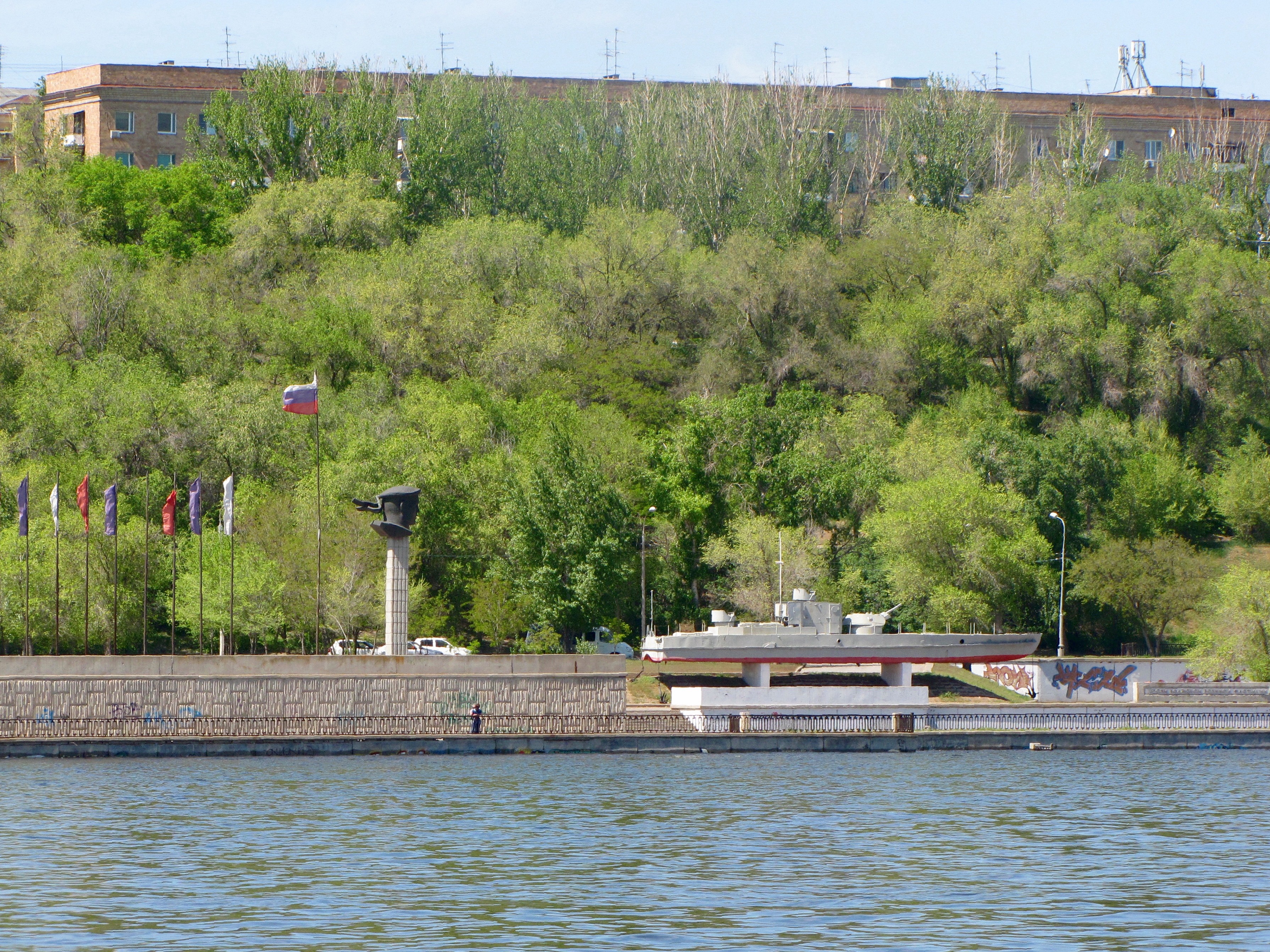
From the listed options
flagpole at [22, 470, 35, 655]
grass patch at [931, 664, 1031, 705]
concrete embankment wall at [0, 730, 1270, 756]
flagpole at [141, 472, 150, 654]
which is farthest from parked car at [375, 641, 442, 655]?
grass patch at [931, 664, 1031, 705]

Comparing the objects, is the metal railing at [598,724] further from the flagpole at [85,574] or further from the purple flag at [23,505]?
the purple flag at [23,505]

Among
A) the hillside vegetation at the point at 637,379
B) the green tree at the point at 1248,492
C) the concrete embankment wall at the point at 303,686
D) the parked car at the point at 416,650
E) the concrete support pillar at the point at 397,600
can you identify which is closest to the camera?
the concrete embankment wall at the point at 303,686

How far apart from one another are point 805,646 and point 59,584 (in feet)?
106

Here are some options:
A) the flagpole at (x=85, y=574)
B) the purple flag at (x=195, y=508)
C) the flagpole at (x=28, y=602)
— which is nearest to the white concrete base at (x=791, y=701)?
the purple flag at (x=195, y=508)

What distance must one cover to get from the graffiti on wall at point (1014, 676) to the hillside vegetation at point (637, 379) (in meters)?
4.27

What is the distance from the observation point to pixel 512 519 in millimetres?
85000

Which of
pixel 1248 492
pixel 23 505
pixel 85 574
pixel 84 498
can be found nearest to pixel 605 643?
pixel 85 574

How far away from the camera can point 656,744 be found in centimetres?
6169

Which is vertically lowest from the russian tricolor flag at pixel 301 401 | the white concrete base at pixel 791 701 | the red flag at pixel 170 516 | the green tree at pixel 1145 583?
the white concrete base at pixel 791 701

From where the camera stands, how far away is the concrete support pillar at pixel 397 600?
63.3m

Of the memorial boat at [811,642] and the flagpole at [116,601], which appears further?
the memorial boat at [811,642]

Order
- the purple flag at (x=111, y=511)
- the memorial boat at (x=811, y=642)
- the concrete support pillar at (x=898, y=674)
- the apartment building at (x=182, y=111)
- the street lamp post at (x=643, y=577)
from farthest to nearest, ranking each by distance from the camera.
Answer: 1. the apartment building at (x=182, y=111)
2. the street lamp post at (x=643, y=577)
3. the concrete support pillar at (x=898, y=674)
4. the memorial boat at (x=811, y=642)
5. the purple flag at (x=111, y=511)

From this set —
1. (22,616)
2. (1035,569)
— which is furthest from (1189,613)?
(22,616)

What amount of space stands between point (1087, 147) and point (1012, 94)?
19.2 m
